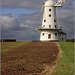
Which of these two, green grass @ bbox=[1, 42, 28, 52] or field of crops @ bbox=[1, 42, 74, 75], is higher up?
green grass @ bbox=[1, 42, 28, 52]

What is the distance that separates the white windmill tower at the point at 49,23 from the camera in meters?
63.3

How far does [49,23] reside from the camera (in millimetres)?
63312

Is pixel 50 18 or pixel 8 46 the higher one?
pixel 50 18

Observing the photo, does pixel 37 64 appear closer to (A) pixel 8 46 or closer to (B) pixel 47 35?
(A) pixel 8 46

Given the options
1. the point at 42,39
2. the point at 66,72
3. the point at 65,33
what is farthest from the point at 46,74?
the point at 65,33

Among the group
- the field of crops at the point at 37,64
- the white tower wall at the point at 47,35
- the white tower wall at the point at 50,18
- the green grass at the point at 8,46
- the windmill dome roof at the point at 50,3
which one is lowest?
the field of crops at the point at 37,64

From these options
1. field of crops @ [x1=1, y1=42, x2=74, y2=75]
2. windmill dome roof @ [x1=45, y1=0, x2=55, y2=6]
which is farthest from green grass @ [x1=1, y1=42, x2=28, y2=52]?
windmill dome roof @ [x1=45, y1=0, x2=55, y2=6]

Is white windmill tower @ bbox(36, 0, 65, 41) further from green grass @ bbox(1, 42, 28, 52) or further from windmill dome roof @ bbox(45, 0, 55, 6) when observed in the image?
green grass @ bbox(1, 42, 28, 52)

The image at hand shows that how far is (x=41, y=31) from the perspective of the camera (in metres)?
65.4

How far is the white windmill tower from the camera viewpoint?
63312 millimetres

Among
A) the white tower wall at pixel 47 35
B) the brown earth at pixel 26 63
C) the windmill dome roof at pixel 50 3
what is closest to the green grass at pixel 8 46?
the brown earth at pixel 26 63

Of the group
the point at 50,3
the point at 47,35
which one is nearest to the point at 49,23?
the point at 47,35

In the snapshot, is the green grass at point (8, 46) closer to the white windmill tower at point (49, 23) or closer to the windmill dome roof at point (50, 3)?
the white windmill tower at point (49, 23)

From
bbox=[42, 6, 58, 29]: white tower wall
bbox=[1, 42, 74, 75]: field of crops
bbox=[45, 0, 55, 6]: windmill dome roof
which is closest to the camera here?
bbox=[1, 42, 74, 75]: field of crops
